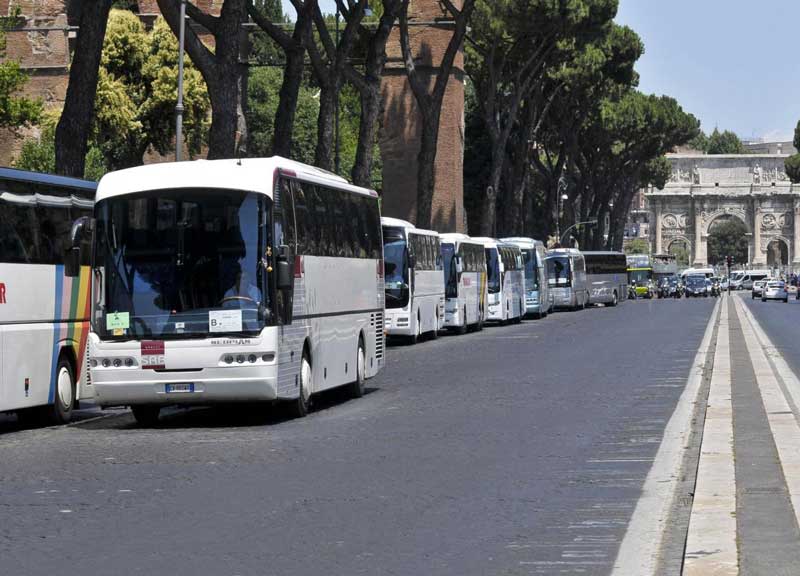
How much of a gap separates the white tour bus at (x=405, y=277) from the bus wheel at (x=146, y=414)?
19.8 metres

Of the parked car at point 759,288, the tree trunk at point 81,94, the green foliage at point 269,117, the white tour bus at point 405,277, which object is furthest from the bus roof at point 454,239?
the parked car at point 759,288

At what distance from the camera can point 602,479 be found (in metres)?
11.1

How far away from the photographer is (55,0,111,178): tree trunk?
26.3 meters

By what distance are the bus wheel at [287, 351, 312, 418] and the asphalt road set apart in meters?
0.28

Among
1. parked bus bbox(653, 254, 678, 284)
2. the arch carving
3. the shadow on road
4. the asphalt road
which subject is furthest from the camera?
the arch carving

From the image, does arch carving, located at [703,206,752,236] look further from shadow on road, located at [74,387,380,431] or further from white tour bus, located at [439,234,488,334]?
shadow on road, located at [74,387,380,431]

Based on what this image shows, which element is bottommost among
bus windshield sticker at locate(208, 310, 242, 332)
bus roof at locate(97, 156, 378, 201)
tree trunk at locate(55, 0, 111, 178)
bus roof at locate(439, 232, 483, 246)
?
bus windshield sticker at locate(208, 310, 242, 332)

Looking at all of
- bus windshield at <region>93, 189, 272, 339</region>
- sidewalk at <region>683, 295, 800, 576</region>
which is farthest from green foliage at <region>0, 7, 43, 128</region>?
bus windshield at <region>93, 189, 272, 339</region>

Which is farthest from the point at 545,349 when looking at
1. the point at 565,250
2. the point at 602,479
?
the point at 565,250

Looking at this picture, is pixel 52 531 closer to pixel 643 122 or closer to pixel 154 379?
pixel 154 379

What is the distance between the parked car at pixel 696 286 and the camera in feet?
402

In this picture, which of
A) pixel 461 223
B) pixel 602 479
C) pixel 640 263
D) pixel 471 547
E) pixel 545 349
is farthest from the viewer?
pixel 640 263

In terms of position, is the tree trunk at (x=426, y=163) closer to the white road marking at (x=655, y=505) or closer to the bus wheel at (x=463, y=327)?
the bus wheel at (x=463, y=327)

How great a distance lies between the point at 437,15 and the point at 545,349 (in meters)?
26.0
